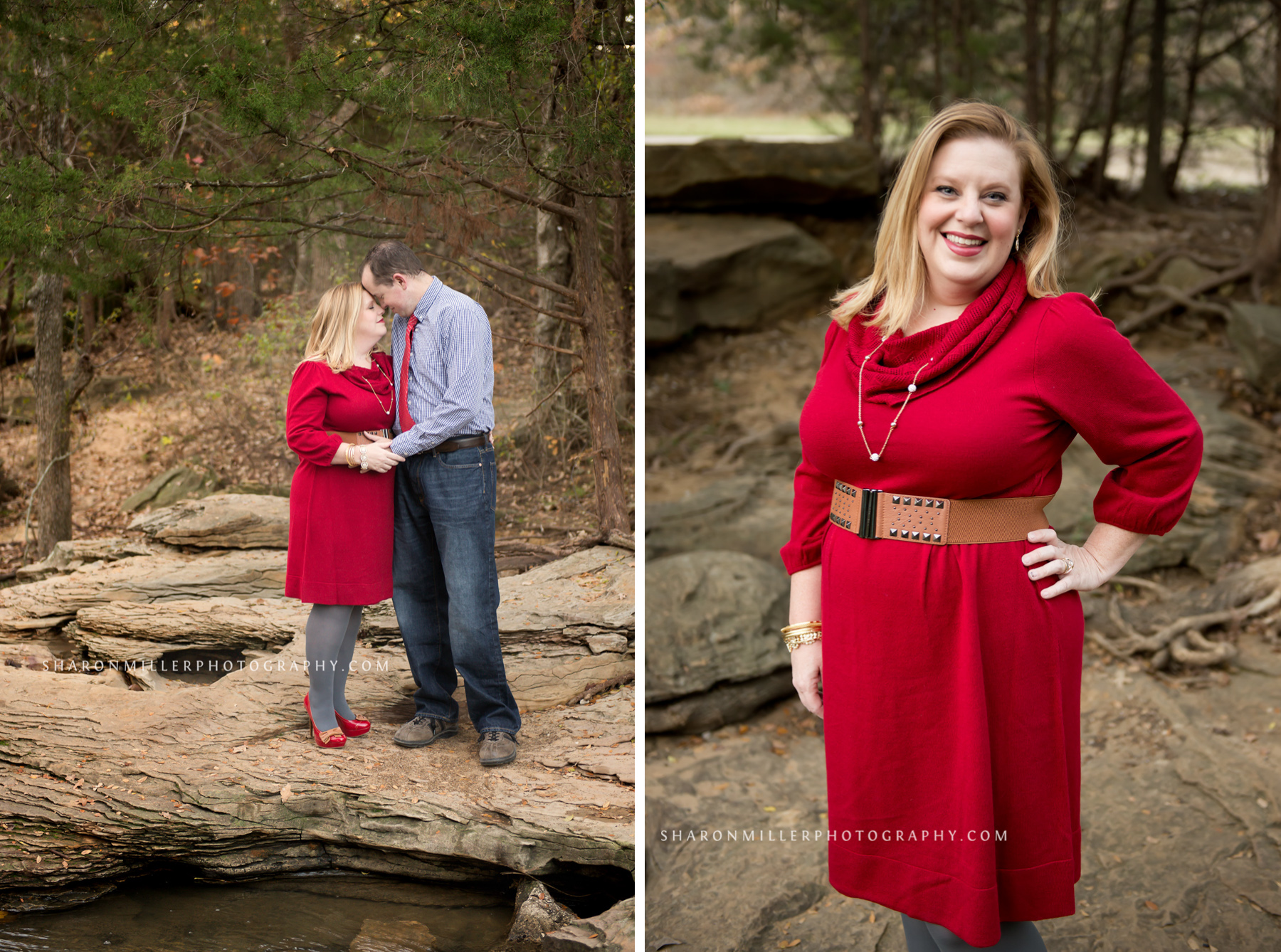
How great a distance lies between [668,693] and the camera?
4227mm

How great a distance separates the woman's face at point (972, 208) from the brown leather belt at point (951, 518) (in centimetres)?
38

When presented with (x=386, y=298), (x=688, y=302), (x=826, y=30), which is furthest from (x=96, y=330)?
(x=826, y=30)

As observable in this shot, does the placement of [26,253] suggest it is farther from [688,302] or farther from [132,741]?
[688,302]

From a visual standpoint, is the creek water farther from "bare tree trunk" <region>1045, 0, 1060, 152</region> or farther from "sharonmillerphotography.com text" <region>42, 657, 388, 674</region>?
"bare tree trunk" <region>1045, 0, 1060, 152</region>

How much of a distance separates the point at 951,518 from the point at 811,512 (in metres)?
0.32

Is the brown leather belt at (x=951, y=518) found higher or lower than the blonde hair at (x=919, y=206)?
lower

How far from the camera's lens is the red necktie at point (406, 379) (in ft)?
8.75

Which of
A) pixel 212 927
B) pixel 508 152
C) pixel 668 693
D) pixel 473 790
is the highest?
pixel 508 152

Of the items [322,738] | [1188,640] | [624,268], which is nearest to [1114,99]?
[1188,640]

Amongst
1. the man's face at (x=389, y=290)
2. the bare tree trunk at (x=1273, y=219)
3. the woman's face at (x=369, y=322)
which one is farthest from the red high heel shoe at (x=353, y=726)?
the bare tree trunk at (x=1273, y=219)

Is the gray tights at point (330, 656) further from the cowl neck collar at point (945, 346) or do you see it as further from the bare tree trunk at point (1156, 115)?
the bare tree trunk at point (1156, 115)

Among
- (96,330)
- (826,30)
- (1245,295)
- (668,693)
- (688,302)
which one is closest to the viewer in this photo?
(96,330)

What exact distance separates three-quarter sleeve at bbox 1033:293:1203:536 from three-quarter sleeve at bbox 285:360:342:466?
184cm

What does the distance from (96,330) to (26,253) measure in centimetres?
26
